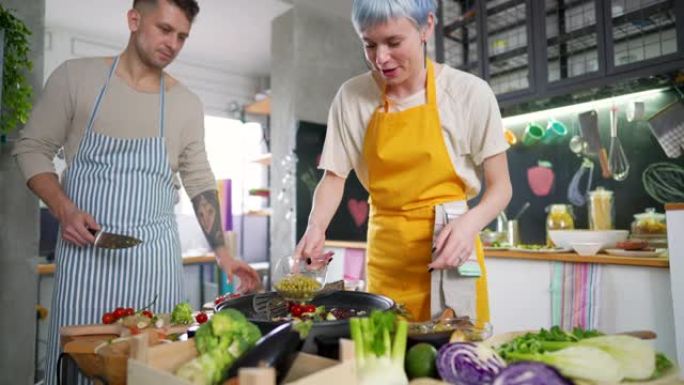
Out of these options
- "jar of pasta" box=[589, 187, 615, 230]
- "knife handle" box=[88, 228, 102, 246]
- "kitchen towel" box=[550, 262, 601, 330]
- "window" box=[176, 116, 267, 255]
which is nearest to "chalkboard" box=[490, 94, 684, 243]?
"jar of pasta" box=[589, 187, 615, 230]

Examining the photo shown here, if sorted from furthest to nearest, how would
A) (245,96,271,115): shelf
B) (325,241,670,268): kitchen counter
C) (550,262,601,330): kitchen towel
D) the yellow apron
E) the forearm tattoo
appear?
(245,96,271,115): shelf
(550,262,601,330): kitchen towel
(325,241,670,268): kitchen counter
the forearm tattoo
the yellow apron

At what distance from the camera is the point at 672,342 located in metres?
1.94

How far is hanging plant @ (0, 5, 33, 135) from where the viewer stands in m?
1.84

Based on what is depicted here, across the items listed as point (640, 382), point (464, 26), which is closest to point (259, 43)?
point (464, 26)

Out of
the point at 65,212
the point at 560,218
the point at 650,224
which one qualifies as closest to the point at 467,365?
the point at 65,212

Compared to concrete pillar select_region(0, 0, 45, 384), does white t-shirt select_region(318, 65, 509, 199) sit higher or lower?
higher

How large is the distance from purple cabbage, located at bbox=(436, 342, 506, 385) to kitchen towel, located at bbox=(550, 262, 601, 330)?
1823 mm

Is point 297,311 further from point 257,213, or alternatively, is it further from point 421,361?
point 257,213

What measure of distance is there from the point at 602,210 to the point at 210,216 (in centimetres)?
220

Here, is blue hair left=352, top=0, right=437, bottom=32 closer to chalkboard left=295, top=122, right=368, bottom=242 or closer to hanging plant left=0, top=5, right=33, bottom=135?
hanging plant left=0, top=5, right=33, bottom=135

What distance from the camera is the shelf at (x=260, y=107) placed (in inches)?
188

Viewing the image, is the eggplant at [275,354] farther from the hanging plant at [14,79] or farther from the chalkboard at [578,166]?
the chalkboard at [578,166]

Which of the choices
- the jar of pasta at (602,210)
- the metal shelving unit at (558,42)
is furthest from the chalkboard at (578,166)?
the metal shelving unit at (558,42)

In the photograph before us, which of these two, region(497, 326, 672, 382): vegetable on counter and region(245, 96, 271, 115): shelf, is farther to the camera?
region(245, 96, 271, 115): shelf
